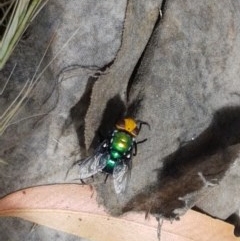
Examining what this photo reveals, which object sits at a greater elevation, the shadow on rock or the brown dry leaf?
A: the shadow on rock

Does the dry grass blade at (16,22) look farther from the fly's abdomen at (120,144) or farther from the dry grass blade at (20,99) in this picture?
the fly's abdomen at (120,144)

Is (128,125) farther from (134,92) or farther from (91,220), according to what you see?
(91,220)

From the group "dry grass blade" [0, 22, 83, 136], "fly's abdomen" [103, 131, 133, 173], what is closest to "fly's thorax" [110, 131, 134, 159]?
"fly's abdomen" [103, 131, 133, 173]

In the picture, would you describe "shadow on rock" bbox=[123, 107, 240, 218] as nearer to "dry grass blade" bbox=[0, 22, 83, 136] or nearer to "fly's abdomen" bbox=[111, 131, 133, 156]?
"fly's abdomen" bbox=[111, 131, 133, 156]

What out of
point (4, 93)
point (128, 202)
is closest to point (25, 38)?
point (4, 93)

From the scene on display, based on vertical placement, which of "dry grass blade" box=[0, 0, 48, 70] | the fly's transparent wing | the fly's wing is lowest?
the fly's transparent wing

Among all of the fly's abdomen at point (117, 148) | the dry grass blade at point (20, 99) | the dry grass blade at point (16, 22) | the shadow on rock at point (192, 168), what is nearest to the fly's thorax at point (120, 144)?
the fly's abdomen at point (117, 148)
